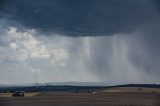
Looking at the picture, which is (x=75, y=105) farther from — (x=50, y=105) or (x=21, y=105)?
(x=21, y=105)

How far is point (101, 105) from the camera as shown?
7238 cm

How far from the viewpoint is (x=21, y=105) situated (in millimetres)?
75500

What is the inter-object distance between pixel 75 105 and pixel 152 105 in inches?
609

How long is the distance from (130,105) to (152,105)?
16.7ft

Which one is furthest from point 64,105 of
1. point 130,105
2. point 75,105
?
point 130,105

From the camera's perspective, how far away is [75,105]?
71.9 metres

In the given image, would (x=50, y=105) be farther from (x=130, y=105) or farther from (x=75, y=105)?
(x=130, y=105)

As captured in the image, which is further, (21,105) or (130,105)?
(21,105)

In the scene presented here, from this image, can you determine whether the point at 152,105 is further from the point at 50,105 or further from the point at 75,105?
the point at 50,105

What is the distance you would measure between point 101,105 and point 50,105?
1038 centimetres

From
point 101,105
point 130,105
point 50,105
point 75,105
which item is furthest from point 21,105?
point 130,105

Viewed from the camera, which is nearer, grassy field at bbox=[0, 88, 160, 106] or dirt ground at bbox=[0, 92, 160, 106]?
dirt ground at bbox=[0, 92, 160, 106]

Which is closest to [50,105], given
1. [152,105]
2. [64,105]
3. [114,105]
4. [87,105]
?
[64,105]

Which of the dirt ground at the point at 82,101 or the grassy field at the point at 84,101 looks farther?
the grassy field at the point at 84,101
